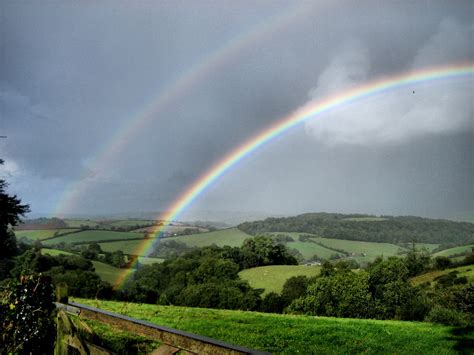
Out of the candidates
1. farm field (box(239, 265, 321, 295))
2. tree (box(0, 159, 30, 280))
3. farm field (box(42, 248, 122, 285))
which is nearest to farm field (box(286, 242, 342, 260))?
farm field (box(239, 265, 321, 295))

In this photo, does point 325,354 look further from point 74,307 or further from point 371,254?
point 371,254

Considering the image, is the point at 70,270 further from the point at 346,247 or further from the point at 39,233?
the point at 346,247

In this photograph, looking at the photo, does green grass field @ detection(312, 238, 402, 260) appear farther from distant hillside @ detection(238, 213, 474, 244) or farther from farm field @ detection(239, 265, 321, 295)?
farm field @ detection(239, 265, 321, 295)

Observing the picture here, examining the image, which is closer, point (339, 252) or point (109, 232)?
point (109, 232)

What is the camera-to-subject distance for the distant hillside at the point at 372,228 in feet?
464

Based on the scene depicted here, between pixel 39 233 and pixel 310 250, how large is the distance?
83242 mm

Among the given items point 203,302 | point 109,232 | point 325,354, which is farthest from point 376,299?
point 109,232

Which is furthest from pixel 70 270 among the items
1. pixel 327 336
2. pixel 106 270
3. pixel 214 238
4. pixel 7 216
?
pixel 214 238

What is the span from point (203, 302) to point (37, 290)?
169 ft

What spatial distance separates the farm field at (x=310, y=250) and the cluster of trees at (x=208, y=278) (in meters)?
13.6

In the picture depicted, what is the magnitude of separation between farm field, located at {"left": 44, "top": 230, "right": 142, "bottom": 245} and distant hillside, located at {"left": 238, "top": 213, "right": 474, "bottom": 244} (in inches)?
2138

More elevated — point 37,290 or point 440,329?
point 37,290

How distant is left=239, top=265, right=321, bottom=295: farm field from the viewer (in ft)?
242

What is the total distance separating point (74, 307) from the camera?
20.2 ft
